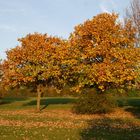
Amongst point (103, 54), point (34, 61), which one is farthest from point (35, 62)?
point (103, 54)

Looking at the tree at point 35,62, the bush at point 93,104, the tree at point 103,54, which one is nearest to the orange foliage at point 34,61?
the tree at point 35,62

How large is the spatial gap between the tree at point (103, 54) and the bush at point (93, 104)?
2283 millimetres

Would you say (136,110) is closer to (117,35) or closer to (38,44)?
(117,35)

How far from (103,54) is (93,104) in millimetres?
6288

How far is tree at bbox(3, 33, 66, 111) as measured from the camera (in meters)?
50.2

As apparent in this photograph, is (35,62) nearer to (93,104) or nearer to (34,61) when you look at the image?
(34,61)

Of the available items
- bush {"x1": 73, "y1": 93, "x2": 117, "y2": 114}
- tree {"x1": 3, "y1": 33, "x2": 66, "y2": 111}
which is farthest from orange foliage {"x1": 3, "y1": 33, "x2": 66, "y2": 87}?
bush {"x1": 73, "y1": 93, "x2": 117, "y2": 114}

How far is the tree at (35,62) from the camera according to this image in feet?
165

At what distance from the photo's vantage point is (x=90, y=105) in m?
43.9

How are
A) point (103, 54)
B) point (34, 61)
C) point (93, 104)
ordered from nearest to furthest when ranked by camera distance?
1. point (93, 104)
2. point (103, 54)
3. point (34, 61)

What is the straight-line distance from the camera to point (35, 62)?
50656 millimetres

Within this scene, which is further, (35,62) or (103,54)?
(35,62)

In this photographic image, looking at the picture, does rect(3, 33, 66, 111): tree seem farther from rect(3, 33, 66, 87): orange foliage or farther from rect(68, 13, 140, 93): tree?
rect(68, 13, 140, 93): tree

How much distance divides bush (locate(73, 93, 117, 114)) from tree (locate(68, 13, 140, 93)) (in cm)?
228
